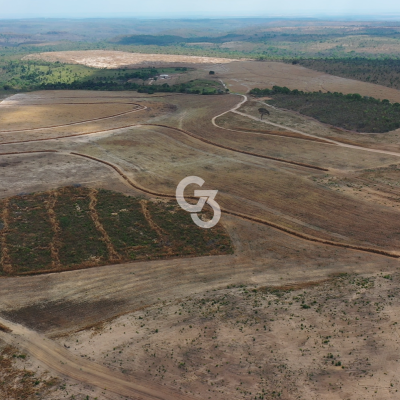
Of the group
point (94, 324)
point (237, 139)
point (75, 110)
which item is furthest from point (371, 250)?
point (75, 110)

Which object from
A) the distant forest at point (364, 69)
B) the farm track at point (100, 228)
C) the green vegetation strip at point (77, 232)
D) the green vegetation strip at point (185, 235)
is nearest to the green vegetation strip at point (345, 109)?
the distant forest at point (364, 69)

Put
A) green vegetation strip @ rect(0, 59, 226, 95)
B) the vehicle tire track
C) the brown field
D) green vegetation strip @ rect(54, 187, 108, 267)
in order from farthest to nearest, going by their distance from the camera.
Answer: green vegetation strip @ rect(0, 59, 226, 95), green vegetation strip @ rect(54, 187, 108, 267), the vehicle tire track, the brown field

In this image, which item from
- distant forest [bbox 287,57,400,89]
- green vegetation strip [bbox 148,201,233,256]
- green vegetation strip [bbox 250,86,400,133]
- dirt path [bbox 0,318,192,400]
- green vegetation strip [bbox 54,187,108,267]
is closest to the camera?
dirt path [bbox 0,318,192,400]

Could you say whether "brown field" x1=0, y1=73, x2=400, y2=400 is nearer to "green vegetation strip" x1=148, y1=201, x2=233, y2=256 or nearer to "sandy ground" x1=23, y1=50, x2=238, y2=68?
"green vegetation strip" x1=148, y1=201, x2=233, y2=256

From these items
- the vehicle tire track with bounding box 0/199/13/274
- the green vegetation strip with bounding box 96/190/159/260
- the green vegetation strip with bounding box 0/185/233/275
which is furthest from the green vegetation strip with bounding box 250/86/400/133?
the vehicle tire track with bounding box 0/199/13/274

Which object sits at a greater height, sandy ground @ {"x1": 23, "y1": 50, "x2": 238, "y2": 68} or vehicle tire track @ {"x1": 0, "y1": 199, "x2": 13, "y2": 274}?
sandy ground @ {"x1": 23, "y1": 50, "x2": 238, "y2": 68}

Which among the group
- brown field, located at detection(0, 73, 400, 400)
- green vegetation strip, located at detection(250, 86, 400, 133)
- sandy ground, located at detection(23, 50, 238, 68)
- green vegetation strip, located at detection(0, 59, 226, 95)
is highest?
sandy ground, located at detection(23, 50, 238, 68)

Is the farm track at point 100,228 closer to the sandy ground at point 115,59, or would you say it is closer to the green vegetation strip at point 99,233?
the green vegetation strip at point 99,233

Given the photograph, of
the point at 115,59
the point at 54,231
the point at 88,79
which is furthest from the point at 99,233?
the point at 115,59
